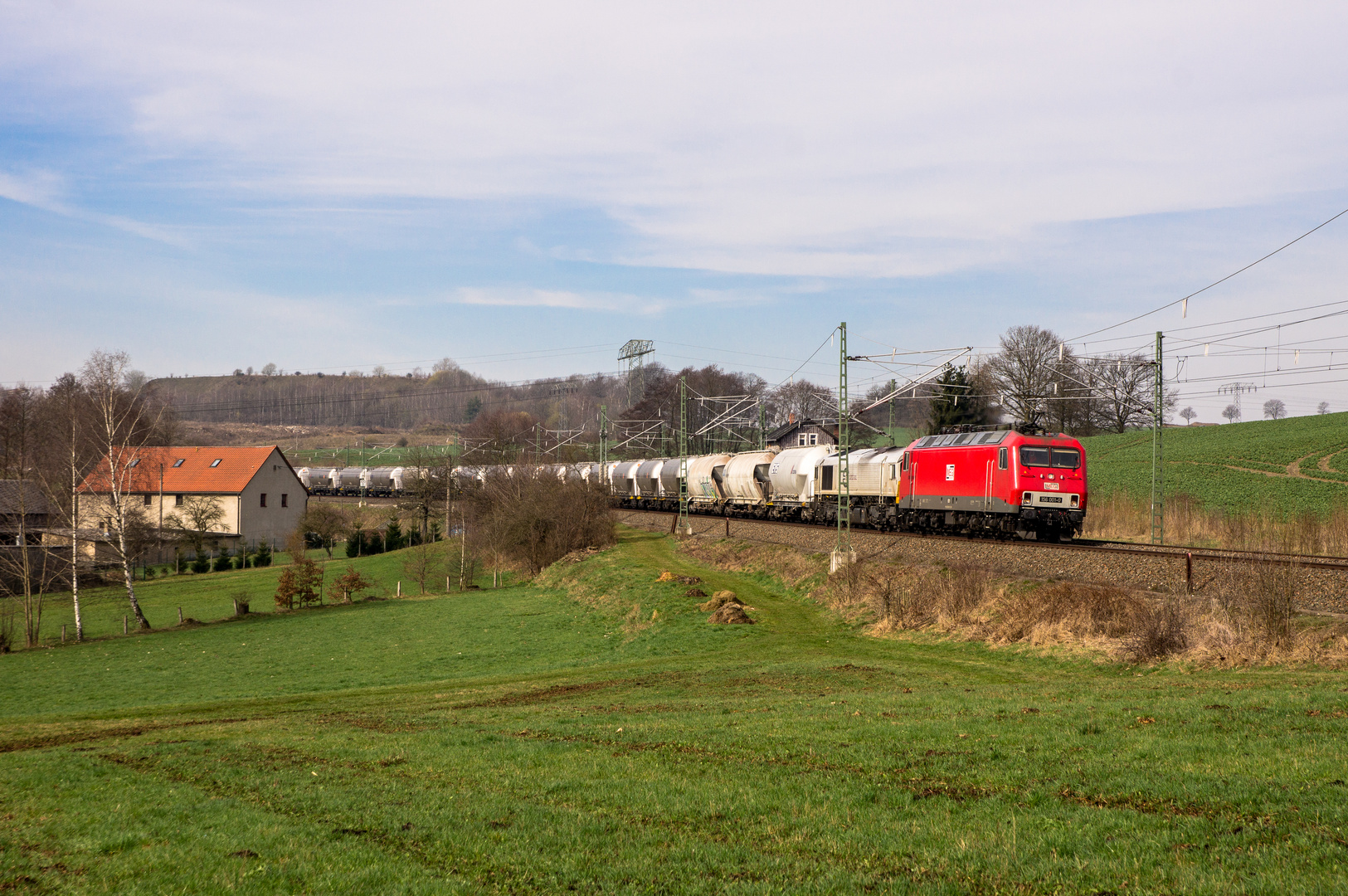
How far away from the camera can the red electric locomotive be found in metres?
31.1

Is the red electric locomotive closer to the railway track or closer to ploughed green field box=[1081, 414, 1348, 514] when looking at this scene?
the railway track

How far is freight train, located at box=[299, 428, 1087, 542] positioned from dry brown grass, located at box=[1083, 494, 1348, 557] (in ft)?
16.8

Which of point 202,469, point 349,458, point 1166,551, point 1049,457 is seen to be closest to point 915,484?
point 1049,457

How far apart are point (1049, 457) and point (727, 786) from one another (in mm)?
25290

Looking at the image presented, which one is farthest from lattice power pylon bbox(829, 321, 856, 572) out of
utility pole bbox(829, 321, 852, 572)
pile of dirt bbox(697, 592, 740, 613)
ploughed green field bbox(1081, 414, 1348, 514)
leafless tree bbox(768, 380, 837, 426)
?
leafless tree bbox(768, 380, 837, 426)

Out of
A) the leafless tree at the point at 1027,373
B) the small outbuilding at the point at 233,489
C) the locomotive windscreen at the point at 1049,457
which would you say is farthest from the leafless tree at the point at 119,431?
the leafless tree at the point at 1027,373

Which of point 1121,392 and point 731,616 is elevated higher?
point 1121,392

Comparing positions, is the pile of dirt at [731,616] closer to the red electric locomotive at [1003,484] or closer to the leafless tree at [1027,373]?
the red electric locomotive at [1003,484]

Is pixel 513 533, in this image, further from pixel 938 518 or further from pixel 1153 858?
pixel 1153 858

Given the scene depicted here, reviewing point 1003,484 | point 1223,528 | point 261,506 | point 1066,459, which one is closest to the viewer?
point 1066,459

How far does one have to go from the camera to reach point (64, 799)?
1058 cm

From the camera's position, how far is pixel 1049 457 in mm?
31281

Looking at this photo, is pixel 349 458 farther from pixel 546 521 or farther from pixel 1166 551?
pixel 1166 551

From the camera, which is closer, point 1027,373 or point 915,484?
point 915,484
